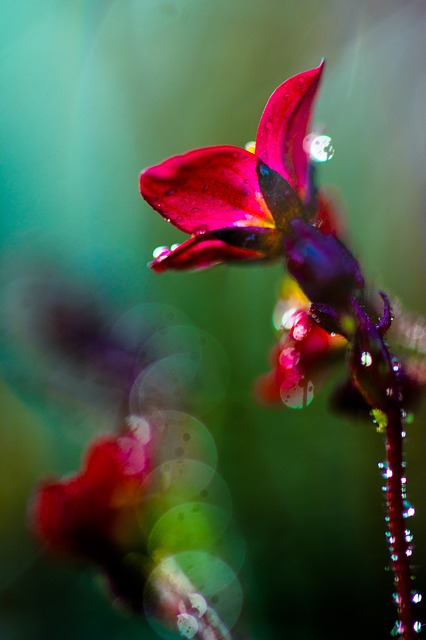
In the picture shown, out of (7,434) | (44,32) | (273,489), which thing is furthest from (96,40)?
(273,489)

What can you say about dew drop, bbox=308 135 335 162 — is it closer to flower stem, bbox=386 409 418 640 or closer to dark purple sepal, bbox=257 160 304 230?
dark purple sepal, bbox=257 160 304 230

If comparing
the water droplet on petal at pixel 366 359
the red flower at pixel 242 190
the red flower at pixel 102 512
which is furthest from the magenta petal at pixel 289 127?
the red flower at pixel 102 512

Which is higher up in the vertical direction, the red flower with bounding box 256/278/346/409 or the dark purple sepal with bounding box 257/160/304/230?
the dark purple sepal with bounding box 257/160/304/230

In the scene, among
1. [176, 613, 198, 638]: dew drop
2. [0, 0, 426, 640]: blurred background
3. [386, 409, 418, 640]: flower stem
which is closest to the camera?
[386, 409, 418, 640]: flower stem

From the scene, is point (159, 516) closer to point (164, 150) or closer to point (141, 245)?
point (141, 245)

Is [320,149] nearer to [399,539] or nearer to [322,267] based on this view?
[322,267]

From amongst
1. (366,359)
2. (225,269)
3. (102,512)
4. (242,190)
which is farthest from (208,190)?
(225,269)

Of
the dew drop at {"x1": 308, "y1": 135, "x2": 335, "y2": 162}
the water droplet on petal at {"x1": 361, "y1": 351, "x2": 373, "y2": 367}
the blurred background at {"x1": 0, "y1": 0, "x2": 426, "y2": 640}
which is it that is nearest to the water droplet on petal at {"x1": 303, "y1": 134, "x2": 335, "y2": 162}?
the dew drop at {"x1": 308, "y1": 135, "x2": 335, "y2": 162}
